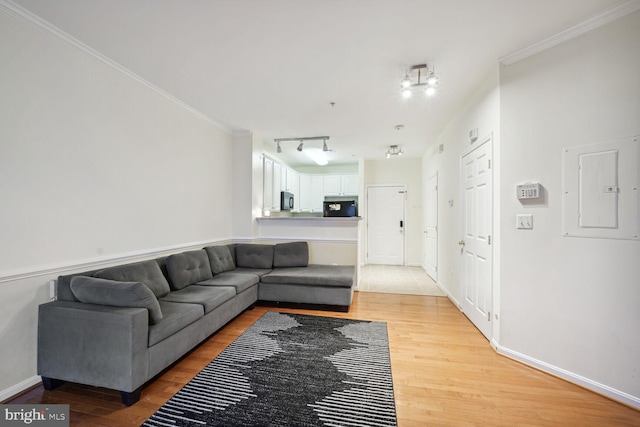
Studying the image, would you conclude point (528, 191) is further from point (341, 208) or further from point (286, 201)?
point (286, 201)

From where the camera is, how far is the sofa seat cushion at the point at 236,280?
3174mm

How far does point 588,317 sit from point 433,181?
141 inches

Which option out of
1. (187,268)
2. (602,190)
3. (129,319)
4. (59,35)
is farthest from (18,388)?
(602,190)

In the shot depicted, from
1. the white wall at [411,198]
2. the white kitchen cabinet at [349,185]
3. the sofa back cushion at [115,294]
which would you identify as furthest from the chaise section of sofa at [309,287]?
the white kitchen cabinet at [349,185]

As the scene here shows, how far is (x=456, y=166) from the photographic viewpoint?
12.5 ft

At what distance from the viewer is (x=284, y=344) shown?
267 centimetres

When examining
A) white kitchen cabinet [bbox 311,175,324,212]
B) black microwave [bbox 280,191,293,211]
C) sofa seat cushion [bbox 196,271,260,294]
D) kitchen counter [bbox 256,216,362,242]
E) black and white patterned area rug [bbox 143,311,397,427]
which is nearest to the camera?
black and white patterned area rug [bbox 143,311,397,427]

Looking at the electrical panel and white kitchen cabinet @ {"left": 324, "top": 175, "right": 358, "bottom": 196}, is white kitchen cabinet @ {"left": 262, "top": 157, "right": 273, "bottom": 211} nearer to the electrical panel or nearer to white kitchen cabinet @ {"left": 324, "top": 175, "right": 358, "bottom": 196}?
white kitchen cabinet @ {"left": 324, "top": 175, "right": 358, "bottom": 196}

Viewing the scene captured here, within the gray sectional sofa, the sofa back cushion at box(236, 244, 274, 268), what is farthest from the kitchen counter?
the gray sectional sofa

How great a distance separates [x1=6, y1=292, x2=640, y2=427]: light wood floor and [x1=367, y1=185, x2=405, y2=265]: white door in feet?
13.3

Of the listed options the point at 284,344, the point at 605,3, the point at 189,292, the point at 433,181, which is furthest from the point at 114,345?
the point at 433,181

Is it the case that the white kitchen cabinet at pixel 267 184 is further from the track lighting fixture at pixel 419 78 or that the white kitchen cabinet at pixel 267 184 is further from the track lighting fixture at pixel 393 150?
the track lighting fixture at pixel 419 78

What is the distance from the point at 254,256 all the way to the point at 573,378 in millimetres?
3705

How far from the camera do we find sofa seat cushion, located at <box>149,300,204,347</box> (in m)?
1.96
